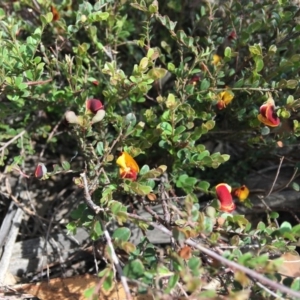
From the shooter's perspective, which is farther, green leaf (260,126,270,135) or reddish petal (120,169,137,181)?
green leaf (260,126,270,135)

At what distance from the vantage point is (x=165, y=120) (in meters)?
1.76

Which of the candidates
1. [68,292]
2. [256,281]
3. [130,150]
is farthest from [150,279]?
[68,292]

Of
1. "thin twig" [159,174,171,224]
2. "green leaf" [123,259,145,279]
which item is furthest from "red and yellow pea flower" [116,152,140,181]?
"green leaf" [123,259,145,279]

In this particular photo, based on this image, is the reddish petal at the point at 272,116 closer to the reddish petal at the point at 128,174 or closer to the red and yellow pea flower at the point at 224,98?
the red and yellow pea flower at the point at 224,98

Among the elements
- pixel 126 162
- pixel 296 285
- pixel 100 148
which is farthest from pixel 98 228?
pixel 296 285

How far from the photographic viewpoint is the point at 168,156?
1930mm

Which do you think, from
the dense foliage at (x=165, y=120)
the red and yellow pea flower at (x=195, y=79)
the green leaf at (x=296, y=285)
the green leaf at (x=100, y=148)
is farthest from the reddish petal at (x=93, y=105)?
the green leaf at (x=296, y=285)

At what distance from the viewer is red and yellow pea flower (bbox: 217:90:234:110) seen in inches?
70.6

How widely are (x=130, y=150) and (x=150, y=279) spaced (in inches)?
20.8

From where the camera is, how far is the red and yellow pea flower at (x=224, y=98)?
70.6 inches

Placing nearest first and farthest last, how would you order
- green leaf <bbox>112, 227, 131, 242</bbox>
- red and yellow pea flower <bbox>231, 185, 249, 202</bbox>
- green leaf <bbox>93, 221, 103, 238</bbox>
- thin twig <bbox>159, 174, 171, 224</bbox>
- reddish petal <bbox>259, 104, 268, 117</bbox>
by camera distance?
green leaf <bbox>112, 227, 131, 242</bbox>, green leaf <bbox>93, 221, 103, 238</bbox>, thin twig <bbox>159, 174, 171, 224</bbox>, reddish petal <bbox>259, 104, 268, 117</bbox>, red and yellow pea flower <bbox>231, 185, 249, 202</bbox>

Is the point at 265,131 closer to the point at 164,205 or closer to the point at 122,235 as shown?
the point at 164,205

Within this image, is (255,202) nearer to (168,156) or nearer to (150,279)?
→ (168,156)

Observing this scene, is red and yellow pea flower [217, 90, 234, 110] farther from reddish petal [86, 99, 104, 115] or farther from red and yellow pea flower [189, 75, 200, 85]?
reddish petal [86, 99, 104, 115]
